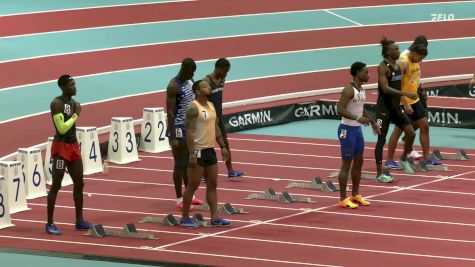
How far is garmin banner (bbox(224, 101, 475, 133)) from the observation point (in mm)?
21422

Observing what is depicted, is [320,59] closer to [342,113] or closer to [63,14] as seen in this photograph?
[63,14]

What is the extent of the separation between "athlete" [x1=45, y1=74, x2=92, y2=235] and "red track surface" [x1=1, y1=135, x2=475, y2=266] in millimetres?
414

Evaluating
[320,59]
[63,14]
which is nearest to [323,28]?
[320,59]

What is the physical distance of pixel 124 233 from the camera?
1405 centimetres

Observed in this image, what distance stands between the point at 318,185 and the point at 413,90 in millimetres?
2117

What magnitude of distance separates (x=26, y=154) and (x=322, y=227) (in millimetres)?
4120

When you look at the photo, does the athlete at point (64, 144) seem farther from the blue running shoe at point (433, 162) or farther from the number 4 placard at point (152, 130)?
the blue running shoe at point (433, 162)

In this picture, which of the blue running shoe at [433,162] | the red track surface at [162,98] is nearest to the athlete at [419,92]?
the blue running shoe at [433,162]

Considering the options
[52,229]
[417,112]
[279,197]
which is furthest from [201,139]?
[417,112]

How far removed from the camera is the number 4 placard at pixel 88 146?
58.3 ft

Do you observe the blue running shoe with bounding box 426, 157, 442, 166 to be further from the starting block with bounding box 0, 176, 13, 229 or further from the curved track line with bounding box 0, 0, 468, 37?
the curved track line with bounding box 0, 0, 468, 37

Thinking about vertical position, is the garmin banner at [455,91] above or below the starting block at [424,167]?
above

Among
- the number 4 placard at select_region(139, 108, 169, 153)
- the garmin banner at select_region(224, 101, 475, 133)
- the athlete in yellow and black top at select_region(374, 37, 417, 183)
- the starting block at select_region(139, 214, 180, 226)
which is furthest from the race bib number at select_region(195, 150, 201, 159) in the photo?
the garmin banner at select_region(224, 101, 475, 133)

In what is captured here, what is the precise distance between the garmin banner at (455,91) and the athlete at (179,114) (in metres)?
9.29
